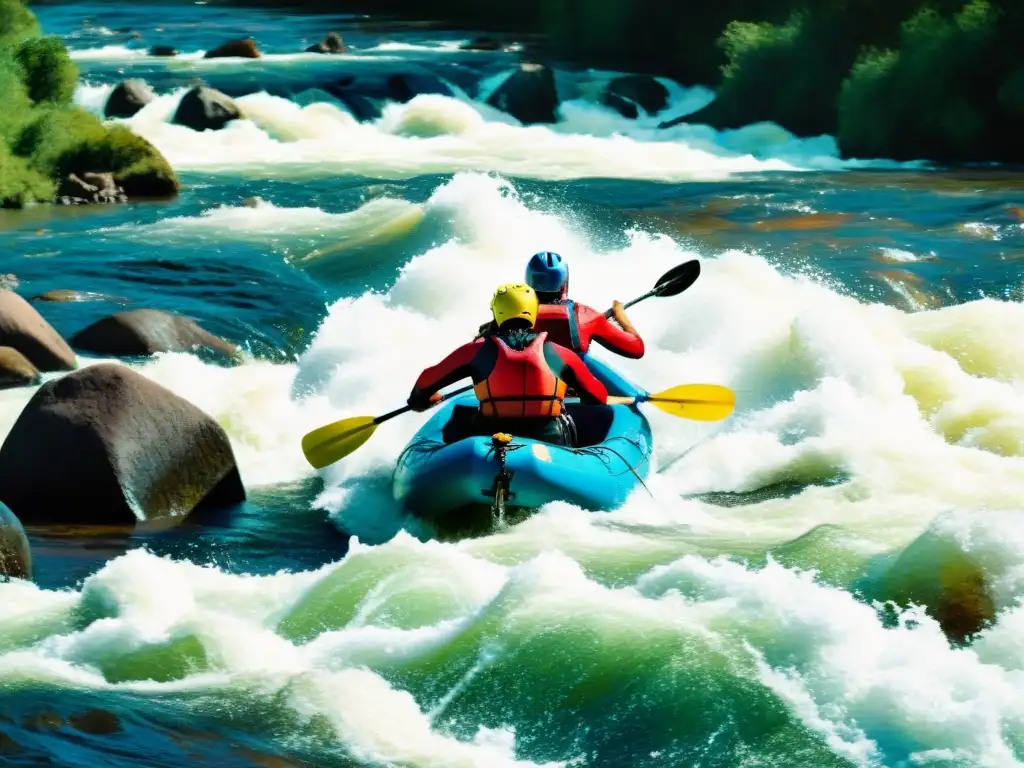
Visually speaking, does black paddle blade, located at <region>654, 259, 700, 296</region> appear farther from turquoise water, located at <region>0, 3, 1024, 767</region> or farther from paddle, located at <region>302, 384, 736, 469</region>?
paddle, located at <region>302, 384, 736, 469</region>

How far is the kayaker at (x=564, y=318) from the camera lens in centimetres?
898

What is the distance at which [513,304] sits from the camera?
8.22 m

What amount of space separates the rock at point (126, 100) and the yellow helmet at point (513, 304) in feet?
60.1

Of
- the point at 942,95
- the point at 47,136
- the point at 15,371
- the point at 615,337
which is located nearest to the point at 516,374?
the point at 615,337

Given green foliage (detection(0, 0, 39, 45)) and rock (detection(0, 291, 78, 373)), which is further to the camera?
green foliage (detection(0, 0, 39, 45))

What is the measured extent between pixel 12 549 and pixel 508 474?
2.34m

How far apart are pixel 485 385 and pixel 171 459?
6.23 feet

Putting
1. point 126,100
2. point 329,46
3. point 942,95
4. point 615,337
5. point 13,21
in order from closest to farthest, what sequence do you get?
1. point 615,337
2. point 13,21
3. point 942,95
4. point 126,100
5. point 329,46

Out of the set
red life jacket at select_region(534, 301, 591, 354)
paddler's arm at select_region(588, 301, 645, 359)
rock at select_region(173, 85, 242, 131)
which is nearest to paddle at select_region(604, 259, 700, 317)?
paddler's arm at select_region(588, 301, 645, 359)

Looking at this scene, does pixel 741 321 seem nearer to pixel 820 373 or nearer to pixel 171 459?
pixel 820 373

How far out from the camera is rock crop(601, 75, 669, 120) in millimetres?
29172

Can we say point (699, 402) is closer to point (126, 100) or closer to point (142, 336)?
point (142, 336)

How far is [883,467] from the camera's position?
9164 millimetres

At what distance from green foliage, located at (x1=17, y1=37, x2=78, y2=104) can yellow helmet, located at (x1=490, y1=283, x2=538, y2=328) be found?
1316 cm
